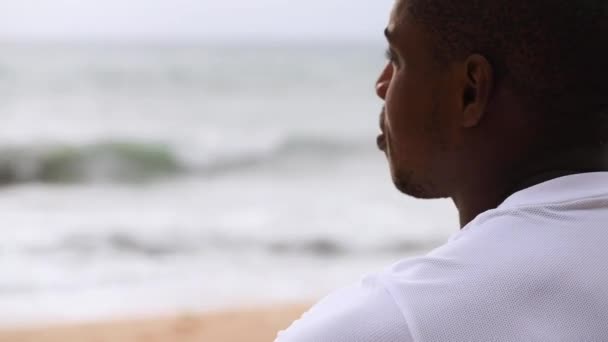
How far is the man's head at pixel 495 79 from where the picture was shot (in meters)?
0.84

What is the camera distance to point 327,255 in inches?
237

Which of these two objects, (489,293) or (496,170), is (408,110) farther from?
(489,293)

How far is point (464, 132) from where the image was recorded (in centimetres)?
90

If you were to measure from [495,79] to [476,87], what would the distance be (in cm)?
2

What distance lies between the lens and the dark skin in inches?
34.2

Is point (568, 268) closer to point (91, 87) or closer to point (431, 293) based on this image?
point (431, 293)

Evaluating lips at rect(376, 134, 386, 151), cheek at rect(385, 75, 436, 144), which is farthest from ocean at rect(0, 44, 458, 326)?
cheek at rect(385, 75, 436, 144)

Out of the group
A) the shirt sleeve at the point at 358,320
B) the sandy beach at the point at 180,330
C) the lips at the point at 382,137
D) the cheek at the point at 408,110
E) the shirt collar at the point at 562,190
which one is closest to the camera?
the shirt sleeve at the point at 358,320

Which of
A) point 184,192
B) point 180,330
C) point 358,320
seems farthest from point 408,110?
point 184,192

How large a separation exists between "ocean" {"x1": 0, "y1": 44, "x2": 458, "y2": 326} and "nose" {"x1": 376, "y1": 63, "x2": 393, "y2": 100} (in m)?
3.74

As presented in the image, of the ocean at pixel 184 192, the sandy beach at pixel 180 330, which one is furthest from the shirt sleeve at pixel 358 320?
the ocean at pixel 184 192

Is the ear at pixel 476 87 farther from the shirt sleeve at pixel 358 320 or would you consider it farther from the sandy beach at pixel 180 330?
the sandy beach at pixel 180 330

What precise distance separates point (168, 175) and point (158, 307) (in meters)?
5.34

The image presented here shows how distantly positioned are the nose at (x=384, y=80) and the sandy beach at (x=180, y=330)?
3090mm
